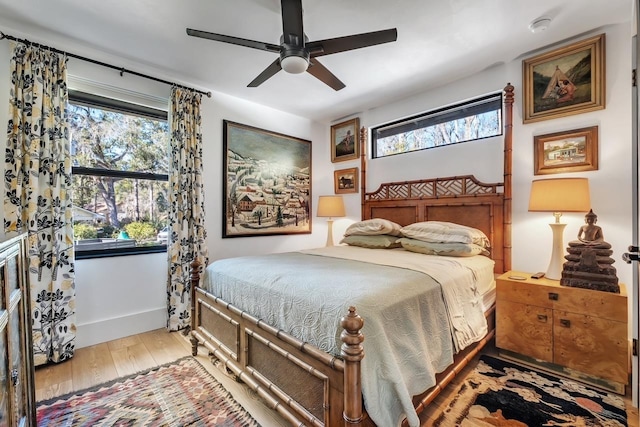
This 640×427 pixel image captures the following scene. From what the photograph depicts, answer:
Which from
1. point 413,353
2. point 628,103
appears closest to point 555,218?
point 628,103

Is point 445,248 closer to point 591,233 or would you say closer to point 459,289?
point 459,289

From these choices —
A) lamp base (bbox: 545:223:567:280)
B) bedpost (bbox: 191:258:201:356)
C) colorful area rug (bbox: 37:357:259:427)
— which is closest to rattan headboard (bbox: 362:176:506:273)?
lamp base (bbox: 545:223:567:280)

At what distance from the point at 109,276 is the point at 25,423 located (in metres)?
1.69

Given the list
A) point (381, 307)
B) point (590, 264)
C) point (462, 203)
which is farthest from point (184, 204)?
point (590, 264)

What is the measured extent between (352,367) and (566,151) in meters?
2.81

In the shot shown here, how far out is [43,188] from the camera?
93.3 inches

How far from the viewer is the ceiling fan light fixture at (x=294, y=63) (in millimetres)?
1878

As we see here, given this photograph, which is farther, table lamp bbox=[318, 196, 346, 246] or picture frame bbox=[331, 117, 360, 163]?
picture frame bbox=[331, 117, 360, 163]

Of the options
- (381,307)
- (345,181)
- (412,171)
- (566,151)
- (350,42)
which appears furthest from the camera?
(345,181)

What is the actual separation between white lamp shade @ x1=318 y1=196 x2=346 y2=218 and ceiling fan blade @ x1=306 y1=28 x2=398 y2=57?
2.44 meters

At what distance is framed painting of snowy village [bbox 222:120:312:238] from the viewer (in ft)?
11.9

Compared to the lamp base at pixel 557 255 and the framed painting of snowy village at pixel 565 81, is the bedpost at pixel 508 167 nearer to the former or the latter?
the framed painting of snowy village at pixel 565 81

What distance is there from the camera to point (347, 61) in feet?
9.43

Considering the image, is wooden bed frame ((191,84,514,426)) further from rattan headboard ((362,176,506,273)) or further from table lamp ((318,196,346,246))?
table lamp ((318,196,346,246))
